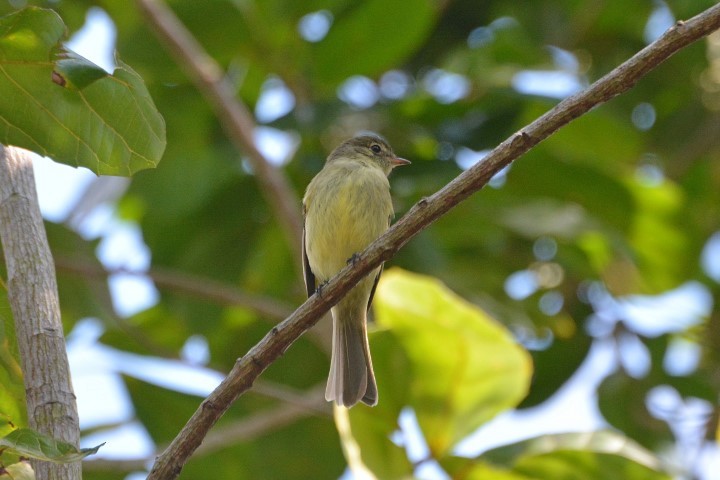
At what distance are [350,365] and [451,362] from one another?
20.8 inches

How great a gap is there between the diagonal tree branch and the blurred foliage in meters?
2.37

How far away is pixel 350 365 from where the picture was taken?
409cm

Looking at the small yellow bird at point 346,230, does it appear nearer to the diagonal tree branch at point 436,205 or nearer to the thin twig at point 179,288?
the thin twig at point 179,288

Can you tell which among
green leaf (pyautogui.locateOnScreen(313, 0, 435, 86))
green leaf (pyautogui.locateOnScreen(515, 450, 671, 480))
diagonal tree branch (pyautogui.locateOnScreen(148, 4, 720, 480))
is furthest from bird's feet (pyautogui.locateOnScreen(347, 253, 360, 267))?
green leaf (pyautogui.locateOnScreen(313, 0, 435, 86))

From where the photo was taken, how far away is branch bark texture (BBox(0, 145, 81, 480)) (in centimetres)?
190

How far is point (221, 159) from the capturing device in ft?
17.4

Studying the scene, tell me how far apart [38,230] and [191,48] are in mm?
2771

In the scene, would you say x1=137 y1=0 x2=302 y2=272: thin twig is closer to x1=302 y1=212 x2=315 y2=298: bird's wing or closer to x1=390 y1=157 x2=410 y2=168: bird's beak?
x1=302 y1=212 x2=315 y2=298: bird's wing

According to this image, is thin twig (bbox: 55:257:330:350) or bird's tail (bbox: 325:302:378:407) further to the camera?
thin twig (bbox: 55:257:330:350)

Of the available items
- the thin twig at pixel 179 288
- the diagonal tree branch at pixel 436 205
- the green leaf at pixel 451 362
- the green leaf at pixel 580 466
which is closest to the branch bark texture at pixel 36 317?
the diagonal tree branch at pixel 436 205

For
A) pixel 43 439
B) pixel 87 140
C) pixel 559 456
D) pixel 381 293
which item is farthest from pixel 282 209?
pixel 43 439

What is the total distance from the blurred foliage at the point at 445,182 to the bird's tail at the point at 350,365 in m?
0.47

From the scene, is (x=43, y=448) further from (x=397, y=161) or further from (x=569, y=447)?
(x=397, y=161)

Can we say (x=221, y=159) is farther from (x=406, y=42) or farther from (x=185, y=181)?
(x=406, y=42)
